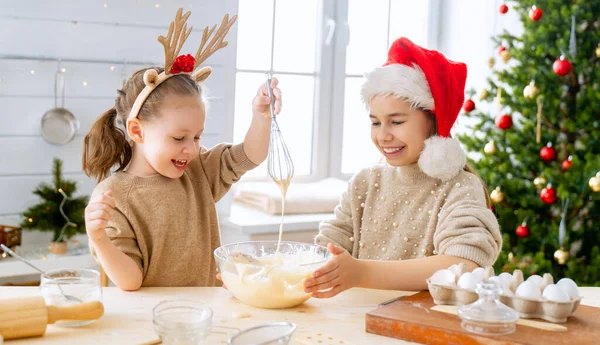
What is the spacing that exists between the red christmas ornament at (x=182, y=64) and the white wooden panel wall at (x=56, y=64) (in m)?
1.10

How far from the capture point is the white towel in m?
3.81

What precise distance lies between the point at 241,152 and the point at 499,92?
2.08 m

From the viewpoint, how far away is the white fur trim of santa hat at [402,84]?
1.89 meters

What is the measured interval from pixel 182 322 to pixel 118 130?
92cm

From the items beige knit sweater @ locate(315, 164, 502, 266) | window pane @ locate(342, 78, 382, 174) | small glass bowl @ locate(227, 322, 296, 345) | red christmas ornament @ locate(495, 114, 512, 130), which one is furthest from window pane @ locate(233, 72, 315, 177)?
small glass bowl @ locate(227, 322, 296, 345)

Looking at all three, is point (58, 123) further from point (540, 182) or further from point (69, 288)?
point (540, 182)

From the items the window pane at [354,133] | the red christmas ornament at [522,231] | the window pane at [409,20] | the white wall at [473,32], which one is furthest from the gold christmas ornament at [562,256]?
the window pane at [409,20]

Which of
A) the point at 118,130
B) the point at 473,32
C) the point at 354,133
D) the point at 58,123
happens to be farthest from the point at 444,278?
the point at 473,32

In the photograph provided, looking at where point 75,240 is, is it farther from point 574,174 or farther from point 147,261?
point 574,174

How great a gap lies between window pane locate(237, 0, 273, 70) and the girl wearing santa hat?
2.04 metres

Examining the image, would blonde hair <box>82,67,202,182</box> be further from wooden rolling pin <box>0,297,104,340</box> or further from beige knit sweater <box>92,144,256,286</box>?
wooden rolling pin <box>0,297,104,340</box>

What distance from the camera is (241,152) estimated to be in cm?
208

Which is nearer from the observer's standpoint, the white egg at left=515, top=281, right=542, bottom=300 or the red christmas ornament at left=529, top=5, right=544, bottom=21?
the white egg at left=515, top=281, right=542, bottom=300

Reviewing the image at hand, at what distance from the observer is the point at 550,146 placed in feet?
12.1
